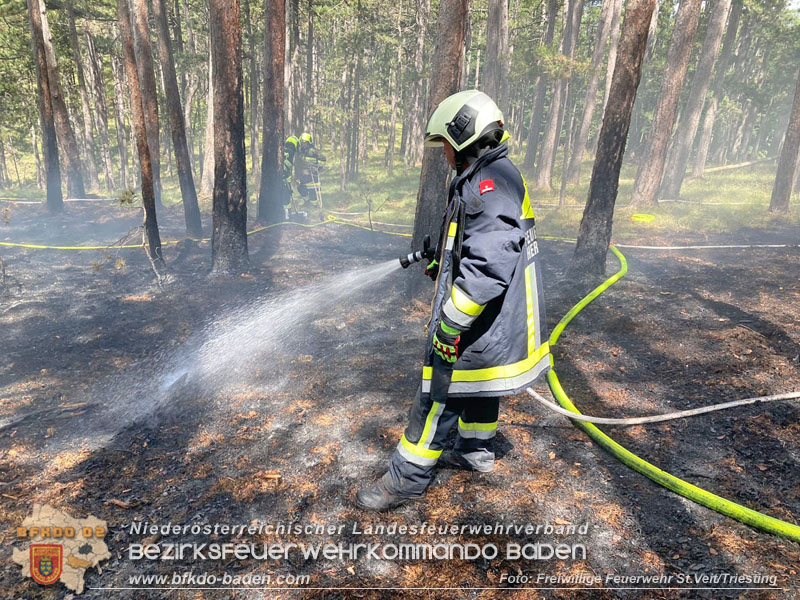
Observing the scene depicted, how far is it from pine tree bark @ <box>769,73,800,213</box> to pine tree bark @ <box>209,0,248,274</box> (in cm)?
1395

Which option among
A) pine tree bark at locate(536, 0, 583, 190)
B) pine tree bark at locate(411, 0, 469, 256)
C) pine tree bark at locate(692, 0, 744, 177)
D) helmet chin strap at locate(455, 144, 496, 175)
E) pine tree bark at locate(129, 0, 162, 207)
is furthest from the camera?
pine tree bark at locate(692, 0, 744, 177)

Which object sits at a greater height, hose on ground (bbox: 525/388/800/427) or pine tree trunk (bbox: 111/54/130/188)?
pine tree trunk (bbox: 111/54/130/188)

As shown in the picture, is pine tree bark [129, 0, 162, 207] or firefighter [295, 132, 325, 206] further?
firefighter [295, 132, 325, 206]

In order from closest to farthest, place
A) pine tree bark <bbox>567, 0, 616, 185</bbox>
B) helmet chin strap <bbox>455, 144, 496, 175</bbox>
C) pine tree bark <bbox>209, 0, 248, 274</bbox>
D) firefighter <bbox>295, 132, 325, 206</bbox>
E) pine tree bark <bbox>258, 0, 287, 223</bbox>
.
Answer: helmet chin strap <bbox>455, 144, 496, 175</bbox>
pine tree bark <bbox>209, 0, 248, 274</bbox>
pine tree bark <bbox>258, 0, 287, 223</bbox>
firefighter <bbox>295, 132, 325, 206</bbox>
pine tree bark <bbox>567, 0, 616, 185</bbox>

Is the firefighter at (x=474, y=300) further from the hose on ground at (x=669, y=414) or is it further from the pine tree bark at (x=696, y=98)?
the pine tree bark at (x=696, y=98)

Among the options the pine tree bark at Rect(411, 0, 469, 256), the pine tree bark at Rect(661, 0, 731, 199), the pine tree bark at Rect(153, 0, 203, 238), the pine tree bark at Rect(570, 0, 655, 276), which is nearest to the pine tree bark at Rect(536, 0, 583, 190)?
the pine tree bark at Rect(661, 0, 731, 199)

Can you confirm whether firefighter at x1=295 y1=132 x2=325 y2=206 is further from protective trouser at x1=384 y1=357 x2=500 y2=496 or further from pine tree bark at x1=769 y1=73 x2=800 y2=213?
pine tree bark at x1=769 y1=73 x2=800 y2=213

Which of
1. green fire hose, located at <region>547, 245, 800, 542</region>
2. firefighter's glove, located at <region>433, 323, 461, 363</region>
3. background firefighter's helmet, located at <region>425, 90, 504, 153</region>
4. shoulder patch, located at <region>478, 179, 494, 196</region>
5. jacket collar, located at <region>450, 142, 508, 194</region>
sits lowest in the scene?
green fire hose, located at <region>547, 245, 800, 542</region>

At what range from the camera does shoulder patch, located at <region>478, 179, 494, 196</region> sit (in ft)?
8.39

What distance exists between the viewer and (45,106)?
1350cm

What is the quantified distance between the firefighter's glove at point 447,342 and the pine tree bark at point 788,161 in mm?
14957

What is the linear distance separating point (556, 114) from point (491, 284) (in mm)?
21610

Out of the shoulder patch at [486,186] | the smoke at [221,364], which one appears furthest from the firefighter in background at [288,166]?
the shoulder patch at [486,186]

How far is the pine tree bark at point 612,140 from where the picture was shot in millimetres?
6938
